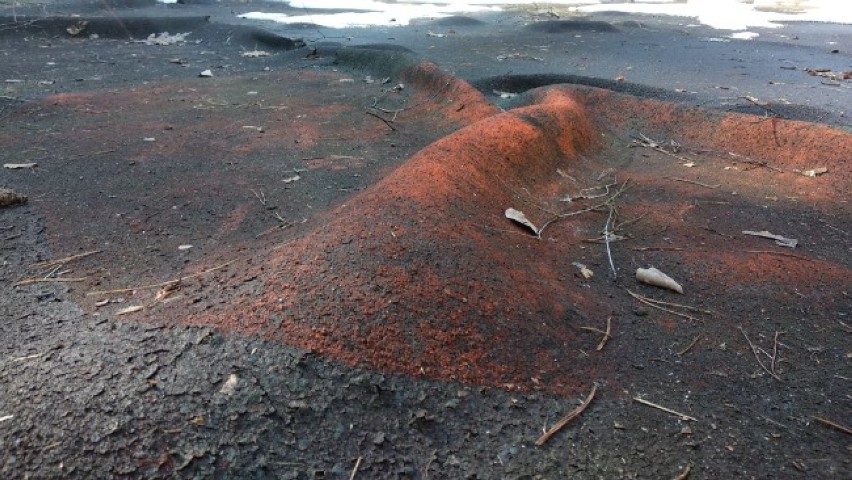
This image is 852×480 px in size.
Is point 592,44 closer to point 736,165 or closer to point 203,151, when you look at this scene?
point 736,165

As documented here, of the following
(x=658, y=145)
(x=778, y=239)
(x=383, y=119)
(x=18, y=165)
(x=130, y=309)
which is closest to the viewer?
(x=130, y=309)

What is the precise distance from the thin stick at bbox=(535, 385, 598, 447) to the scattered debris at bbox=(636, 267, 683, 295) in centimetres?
110

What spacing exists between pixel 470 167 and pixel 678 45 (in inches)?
361

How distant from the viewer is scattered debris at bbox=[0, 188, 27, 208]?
398 centimetres

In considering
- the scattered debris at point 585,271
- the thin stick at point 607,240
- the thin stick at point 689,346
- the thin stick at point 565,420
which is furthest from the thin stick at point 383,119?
the thin stick at point 565,420

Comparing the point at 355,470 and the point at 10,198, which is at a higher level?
the point at 10,198

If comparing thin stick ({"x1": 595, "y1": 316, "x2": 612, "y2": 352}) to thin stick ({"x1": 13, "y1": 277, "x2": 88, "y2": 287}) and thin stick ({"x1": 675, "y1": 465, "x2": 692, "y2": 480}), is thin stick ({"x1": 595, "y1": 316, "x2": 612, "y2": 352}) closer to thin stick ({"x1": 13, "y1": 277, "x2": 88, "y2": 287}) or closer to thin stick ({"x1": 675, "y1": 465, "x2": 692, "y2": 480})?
thin stick ({"x1": 675, "y1": 465, "x2": 692, "y2": 480})

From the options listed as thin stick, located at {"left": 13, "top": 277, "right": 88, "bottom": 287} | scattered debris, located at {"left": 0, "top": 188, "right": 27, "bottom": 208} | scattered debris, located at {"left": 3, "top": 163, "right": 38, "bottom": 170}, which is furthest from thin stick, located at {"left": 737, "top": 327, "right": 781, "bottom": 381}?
scattered debris, located at {"left": 3, "top": 163, "right": 38, "bottom": 170}

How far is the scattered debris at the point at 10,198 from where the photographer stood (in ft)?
13.0

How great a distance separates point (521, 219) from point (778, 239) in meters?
1.78

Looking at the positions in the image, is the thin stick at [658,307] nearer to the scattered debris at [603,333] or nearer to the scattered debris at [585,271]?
the scattered debris at [585,271]

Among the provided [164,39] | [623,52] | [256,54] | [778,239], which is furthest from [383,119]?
[164,39]

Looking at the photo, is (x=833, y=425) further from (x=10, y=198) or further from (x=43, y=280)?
(x=10, y=198)

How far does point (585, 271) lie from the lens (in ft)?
11.4
